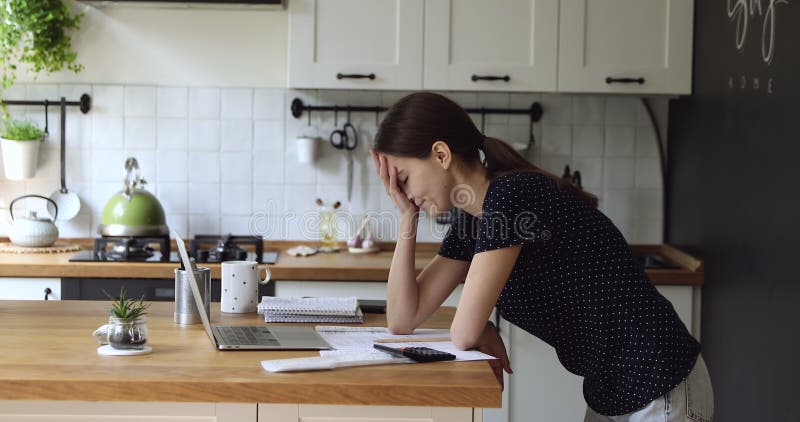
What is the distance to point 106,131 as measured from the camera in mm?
3926

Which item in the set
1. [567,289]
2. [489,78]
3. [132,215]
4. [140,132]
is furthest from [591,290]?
[140,132]

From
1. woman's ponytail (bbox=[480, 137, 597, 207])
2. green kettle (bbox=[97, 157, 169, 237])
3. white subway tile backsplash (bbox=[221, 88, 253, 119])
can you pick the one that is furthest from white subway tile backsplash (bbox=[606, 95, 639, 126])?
woman's ponytail (bbox=[480, 137, 597, 207])

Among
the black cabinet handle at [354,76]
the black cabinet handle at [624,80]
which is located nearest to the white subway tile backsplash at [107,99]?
the black cabinet handle at [354,76]

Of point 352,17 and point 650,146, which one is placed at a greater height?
point 352,17

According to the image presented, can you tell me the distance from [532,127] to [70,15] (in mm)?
1982

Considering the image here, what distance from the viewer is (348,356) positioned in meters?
1.83

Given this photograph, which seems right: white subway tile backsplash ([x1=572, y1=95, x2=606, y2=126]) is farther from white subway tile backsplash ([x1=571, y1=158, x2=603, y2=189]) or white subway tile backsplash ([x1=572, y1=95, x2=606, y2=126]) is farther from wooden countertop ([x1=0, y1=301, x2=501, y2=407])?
wooden countertop ([x1=0, y1=301, x2=501, y2=407])

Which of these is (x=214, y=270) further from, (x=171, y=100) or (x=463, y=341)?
(x=463, y=341)

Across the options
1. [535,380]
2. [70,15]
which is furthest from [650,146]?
[70,15]

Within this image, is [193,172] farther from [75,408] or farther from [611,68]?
[75,408]

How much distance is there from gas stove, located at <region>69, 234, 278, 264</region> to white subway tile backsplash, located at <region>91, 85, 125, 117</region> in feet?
1.93

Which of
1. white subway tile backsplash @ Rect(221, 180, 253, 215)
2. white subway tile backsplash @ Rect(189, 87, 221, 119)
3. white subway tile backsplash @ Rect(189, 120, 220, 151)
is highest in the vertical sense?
white subway tile backsplash @ Rect(189, 87, 221, 119)

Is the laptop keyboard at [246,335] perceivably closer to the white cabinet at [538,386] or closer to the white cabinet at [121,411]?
the white cabinet at [121,411]

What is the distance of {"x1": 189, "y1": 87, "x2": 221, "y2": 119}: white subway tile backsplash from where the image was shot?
392 centimetres
